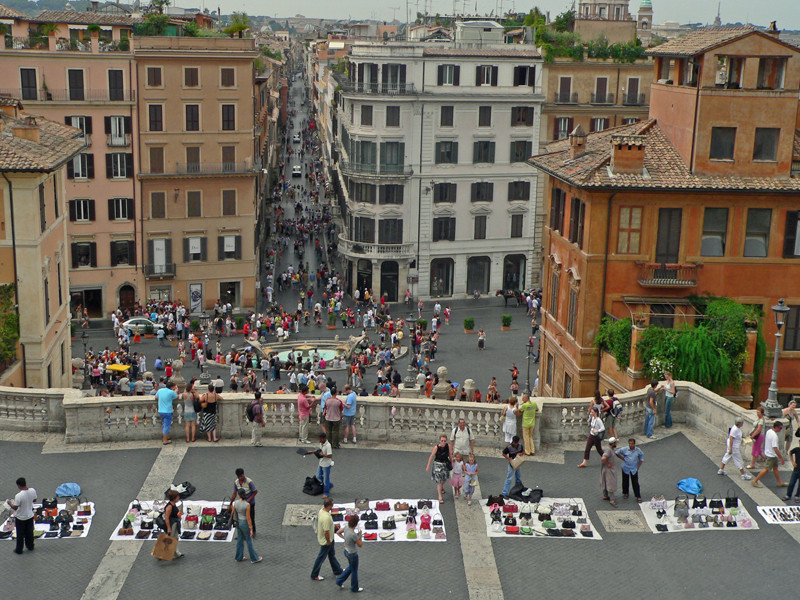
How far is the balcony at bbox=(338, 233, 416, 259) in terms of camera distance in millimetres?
75812

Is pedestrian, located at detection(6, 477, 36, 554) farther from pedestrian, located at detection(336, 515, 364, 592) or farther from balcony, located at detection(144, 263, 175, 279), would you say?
balcony, located at detection(144, 263, 175, 279)

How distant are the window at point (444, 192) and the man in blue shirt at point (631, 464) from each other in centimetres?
5433

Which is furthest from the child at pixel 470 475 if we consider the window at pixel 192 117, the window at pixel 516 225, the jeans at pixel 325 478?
the window at pixel 516 225

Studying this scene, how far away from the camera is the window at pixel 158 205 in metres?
69.9

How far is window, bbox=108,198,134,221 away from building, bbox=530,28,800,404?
4059 cm

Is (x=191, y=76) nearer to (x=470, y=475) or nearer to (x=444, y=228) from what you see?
(x=444, y=228)

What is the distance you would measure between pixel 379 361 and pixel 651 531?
3821 centimetres

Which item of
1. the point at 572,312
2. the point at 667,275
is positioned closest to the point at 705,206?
the point at 667,275

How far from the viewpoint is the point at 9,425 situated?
2666 centimetres

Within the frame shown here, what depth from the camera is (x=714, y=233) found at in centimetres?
3603

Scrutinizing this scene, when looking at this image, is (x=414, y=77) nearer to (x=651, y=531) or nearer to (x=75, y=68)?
(x=75, y=68)

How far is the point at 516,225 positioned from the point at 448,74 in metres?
12.6

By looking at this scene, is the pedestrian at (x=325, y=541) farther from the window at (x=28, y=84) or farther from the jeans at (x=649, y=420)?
the window at (x=28, y=84)

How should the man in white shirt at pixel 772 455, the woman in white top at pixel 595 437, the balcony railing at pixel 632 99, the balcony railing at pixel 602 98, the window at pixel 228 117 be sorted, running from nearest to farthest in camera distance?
the man in white shirt at pixel 772 455
the woman in white top at pixel 595 437
the window at pixel 228 117
the balcony railing at pixel 602 98
the balcony railing at pixel 632 99
